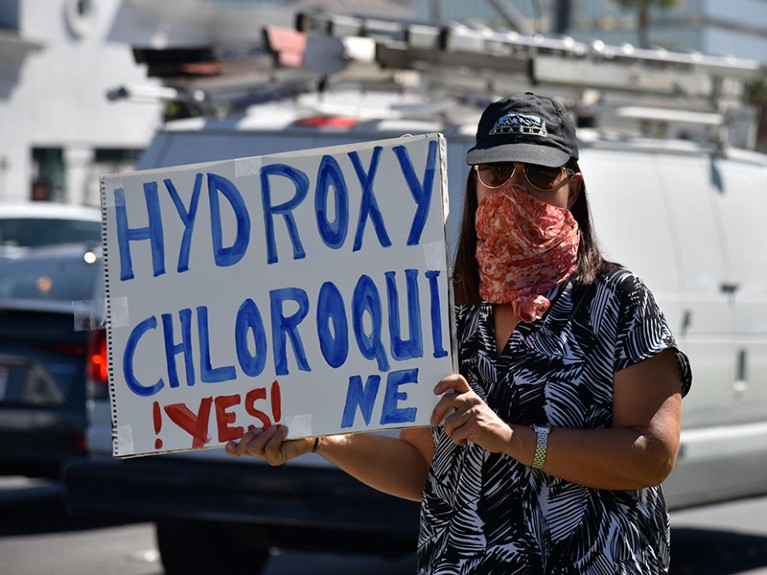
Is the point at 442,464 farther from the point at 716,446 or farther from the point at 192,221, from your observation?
the point at 716,446

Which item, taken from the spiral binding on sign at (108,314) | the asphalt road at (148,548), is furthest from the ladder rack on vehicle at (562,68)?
the spiral binding on sign at (108,314)

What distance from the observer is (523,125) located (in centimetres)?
A: 279

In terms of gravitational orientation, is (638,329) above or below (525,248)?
below

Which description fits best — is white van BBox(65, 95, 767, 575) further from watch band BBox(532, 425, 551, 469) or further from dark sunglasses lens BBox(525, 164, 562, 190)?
watch band BBox(532, 425, 551, 469)

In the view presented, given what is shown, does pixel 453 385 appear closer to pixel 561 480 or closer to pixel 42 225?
pixel 561 480

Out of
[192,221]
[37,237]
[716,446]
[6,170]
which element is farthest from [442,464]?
[6,170]

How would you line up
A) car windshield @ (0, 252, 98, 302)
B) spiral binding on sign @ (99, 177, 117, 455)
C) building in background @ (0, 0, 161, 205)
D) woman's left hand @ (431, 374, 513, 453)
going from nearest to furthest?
1. woman's left hand @ (431, 374, 513, 453)
2. spiral binding on sign @ (99, 177, 117, 455)
3. car windshield @ (0, 252, 98, 302)
4. building in background @ (0, 0, 161, 205)

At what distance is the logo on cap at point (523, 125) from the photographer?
9.15ft

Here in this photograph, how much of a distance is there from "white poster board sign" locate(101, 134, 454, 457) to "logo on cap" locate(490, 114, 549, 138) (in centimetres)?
14

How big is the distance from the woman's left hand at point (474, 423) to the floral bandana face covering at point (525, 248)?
0.22 metres

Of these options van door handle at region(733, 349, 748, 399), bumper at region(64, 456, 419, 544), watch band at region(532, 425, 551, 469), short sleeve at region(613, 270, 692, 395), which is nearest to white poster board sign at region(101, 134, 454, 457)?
watch band at region(532, 425, 551, 469)

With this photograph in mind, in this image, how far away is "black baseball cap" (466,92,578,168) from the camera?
9.07 feet


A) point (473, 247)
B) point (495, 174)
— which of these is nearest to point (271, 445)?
point (473, 247)

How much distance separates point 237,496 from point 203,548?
0.72m
